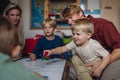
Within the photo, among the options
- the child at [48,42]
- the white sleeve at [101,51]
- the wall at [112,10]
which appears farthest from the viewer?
the wall at [112,10]

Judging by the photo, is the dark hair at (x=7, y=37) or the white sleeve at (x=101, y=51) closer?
the dark hair at (x=7, y=37)

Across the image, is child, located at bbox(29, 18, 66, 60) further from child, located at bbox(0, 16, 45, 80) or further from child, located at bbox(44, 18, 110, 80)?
child, located at bbox(0, 16, 45, 80)

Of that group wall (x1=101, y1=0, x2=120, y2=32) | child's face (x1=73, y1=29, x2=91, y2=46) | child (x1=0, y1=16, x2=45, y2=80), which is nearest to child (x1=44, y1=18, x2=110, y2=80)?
child's face (x1=73, y1=29, x2=91, y2=46)

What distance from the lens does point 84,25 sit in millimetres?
1999

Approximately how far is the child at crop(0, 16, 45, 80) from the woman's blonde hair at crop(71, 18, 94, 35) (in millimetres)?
1240

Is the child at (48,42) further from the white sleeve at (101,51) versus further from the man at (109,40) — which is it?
the white sleeve at (101,51)

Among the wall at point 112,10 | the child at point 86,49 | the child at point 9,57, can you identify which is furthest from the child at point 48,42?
the wall at point 112,10

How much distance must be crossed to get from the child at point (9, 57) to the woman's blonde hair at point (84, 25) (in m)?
1.24

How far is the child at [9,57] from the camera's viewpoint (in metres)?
0.64

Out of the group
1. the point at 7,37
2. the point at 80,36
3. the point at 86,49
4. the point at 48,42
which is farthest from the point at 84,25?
the point at 7,37

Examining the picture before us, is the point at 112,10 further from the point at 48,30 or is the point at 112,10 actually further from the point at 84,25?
the point at 84,25

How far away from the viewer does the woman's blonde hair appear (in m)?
1.98

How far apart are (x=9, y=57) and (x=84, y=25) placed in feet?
4.52

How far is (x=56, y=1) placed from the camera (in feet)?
16.9
